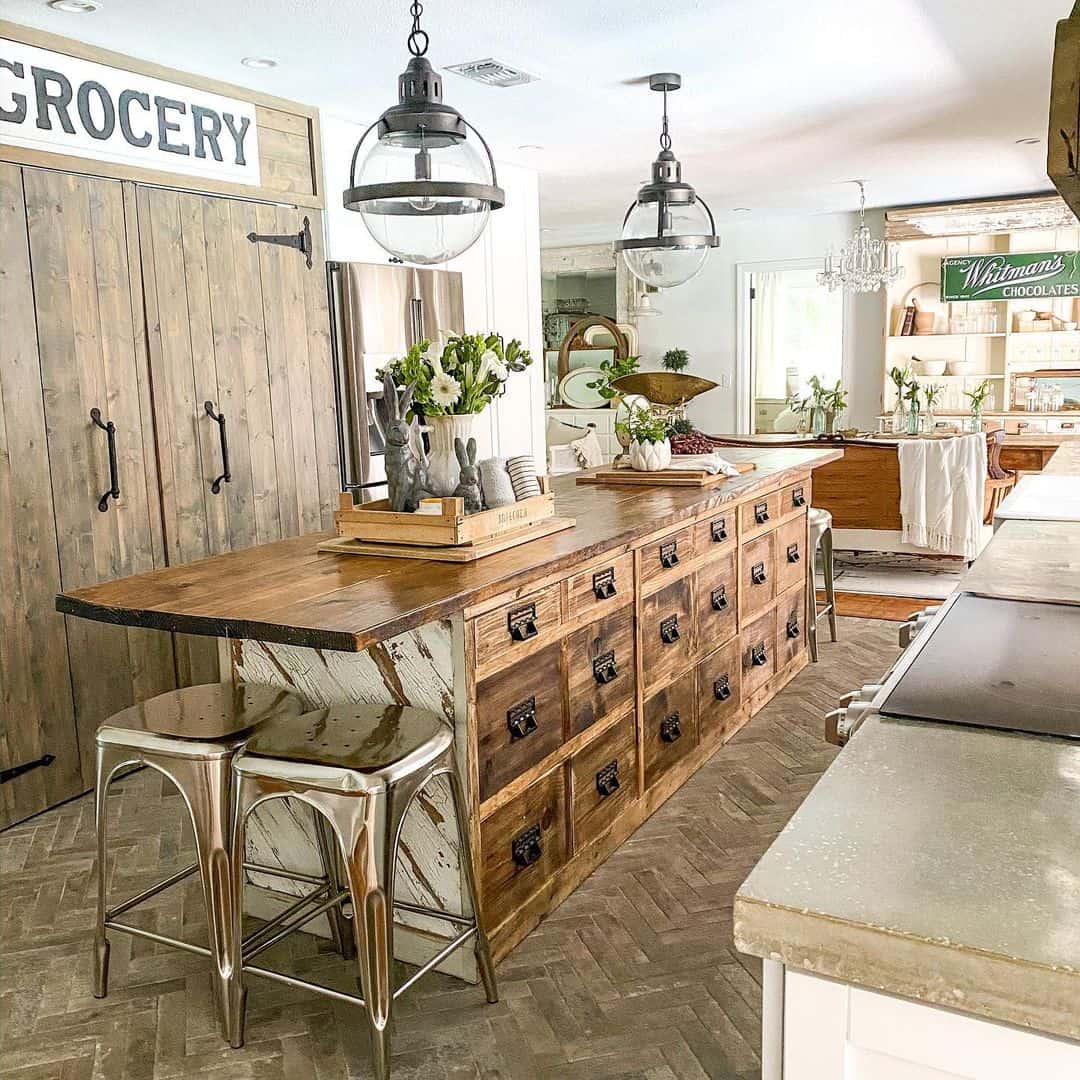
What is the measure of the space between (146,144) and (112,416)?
1.03 meters

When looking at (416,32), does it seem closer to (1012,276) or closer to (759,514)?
(759,514)

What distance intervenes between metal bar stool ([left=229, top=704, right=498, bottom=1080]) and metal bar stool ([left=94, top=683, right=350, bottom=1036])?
0.03m

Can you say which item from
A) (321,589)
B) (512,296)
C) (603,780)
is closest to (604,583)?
(603,780)

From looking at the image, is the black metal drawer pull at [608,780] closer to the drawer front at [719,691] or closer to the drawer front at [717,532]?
the drawer front at [719,691]

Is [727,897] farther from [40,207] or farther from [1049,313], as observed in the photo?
[1049,313]

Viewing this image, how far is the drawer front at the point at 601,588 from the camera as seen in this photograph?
290 cm

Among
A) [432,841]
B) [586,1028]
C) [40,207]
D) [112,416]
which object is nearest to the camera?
[586,1028]

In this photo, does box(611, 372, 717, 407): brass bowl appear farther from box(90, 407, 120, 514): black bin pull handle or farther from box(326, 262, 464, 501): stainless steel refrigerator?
box(90, 407, 120, 514): black bin pull handle

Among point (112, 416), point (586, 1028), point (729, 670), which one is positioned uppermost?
point (112, 416)

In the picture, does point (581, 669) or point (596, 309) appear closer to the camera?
point (581, 669)

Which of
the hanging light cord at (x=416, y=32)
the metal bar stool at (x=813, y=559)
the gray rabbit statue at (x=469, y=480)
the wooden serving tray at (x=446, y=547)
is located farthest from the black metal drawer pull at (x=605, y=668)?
the metal bar stool at (x=813, y=559)

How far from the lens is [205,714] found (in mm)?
2438

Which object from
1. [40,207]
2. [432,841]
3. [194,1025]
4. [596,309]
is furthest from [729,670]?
[596,309]

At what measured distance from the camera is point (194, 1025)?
8.06ft
